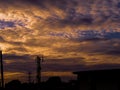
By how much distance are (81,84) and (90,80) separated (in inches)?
62.4

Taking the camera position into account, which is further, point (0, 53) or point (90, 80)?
point (0, 53)

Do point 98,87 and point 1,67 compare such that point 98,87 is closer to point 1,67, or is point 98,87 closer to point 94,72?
point 94,72

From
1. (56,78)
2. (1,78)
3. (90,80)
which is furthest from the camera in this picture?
(56,78)

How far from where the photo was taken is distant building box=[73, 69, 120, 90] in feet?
87.2

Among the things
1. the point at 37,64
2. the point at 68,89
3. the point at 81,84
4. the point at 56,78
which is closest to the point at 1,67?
the point at 37,64

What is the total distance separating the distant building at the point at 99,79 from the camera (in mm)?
26578

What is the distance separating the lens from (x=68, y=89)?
55219 mm

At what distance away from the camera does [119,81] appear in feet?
86.6

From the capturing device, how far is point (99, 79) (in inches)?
1100

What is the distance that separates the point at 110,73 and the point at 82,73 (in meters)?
2.99

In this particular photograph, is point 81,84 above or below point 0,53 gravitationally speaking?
below

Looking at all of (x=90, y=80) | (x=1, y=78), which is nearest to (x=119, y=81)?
(x=90, y=80)

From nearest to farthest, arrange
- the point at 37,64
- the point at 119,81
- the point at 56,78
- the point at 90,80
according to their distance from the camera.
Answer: the point at 119,81 → the point at 90,80 → the point at 37,64 → the point at 56,78

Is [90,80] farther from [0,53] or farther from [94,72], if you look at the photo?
[0,53]
